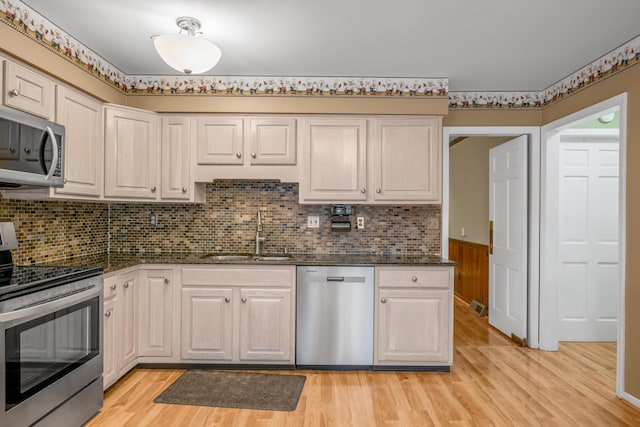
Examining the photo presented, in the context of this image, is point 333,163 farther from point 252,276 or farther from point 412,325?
point 412,325

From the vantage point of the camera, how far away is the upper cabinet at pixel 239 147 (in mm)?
3322

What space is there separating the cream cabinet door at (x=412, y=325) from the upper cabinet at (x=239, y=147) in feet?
4.31

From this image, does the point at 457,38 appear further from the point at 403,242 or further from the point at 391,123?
the point at 403,242

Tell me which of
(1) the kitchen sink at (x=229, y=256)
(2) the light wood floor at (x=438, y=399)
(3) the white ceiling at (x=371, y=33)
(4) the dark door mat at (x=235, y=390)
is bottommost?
(2) the light wood floor at (x=438, y=399)

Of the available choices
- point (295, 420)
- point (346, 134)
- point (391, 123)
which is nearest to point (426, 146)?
point (391, 123)

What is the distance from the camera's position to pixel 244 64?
10.3ft

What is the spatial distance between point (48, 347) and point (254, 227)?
1.89 m

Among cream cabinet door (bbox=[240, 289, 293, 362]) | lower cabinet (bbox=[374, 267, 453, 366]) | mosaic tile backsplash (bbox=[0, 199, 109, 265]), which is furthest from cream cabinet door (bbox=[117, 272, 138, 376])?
lower cabinet (bbox=[374, 267, 453, 366])

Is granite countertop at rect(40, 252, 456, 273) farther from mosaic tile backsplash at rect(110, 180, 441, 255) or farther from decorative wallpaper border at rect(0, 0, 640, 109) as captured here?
decorative wallpaper border at rect(0, 0, 640, 109)

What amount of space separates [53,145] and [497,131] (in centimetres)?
357

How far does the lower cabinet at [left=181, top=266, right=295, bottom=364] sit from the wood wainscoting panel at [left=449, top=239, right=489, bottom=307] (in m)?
2.92

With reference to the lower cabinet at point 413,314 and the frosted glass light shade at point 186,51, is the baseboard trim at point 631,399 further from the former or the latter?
the frosted glass light shade at point 186,51

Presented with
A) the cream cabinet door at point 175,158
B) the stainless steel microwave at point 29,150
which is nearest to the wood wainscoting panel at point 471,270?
the cream cabinet door at point 175,158

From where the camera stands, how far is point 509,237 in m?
4.05
